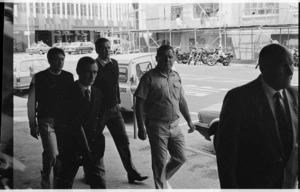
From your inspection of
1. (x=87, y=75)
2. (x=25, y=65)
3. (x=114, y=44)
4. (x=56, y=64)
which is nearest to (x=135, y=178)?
(x=87, y=75)

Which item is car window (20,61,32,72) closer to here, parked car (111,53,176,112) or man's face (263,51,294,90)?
parked car (111,53,176,112)

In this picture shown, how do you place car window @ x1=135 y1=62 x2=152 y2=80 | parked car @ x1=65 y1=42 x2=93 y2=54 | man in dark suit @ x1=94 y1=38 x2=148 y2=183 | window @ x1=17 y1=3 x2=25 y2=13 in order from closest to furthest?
man in dark suit @ x1=94 y1=38 x2=148 y2=183
window @ x1=17 y1=3 x2=25 y2=13
parked car @ x1=65 y1=42 x2=93 y2=54
car window @ x1=135 y1=62 x2=152 y2=80

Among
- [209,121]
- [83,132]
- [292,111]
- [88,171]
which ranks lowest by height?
[88,171]

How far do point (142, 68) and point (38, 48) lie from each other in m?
1.97

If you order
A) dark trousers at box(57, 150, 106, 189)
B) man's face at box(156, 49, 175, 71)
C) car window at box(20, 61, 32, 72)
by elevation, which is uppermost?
man's face at box(156, 49, 175, 71)

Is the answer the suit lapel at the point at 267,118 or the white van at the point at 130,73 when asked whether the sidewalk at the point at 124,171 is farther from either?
the suit lapel at the point at 267,118

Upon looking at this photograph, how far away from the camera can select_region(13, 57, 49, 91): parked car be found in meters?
5.95

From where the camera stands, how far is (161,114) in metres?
4.18

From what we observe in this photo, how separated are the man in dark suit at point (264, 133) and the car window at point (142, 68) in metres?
5.17

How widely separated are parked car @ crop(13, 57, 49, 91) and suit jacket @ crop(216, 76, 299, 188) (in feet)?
12.2

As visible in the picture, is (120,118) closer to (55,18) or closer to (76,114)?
(76,114)

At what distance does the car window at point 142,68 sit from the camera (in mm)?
7922

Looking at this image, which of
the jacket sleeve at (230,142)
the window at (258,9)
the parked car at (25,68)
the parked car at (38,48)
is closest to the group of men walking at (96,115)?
the jacket sleeve at (230,142)

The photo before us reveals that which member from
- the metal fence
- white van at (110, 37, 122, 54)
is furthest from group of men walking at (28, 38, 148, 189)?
the metal fence
